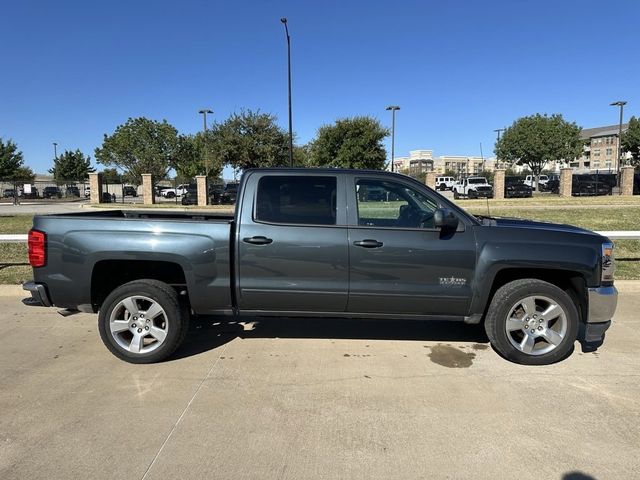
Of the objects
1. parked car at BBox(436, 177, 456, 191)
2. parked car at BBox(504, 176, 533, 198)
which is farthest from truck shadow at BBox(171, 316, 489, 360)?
parked car at BBox(436, 177, 456, 191)

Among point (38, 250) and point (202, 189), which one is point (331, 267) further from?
point (202, 189)

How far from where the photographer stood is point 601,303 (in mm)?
4430

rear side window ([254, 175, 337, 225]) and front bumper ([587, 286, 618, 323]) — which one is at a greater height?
rear side window ([254, 175, 337, 225])

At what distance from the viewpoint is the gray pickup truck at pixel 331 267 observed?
443cm

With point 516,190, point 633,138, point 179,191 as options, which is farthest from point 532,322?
point 633,138

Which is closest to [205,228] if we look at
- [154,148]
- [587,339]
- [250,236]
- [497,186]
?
[250,236]

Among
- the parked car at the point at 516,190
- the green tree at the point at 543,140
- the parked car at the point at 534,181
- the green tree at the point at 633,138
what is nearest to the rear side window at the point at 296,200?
the parked car at the point at 516,190

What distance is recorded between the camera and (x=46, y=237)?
453cm

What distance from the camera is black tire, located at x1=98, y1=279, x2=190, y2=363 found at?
453 centimetres

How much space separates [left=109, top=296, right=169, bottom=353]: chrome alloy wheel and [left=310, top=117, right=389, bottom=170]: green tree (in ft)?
123

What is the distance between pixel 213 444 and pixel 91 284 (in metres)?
2.16

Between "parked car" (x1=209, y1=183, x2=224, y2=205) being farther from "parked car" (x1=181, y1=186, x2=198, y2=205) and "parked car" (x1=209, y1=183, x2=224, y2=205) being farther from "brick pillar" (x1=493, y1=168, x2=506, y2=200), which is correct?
"brick pillar" (x1=493, y1=168, x2=506, y2=200)

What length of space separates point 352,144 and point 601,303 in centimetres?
3867

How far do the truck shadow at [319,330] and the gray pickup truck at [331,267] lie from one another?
75 cm
